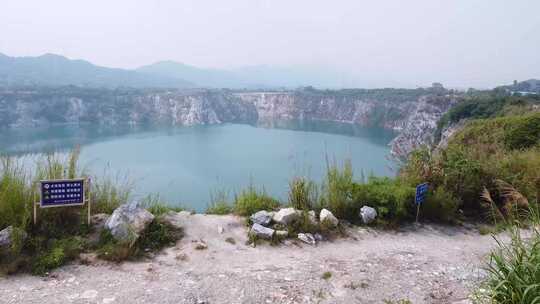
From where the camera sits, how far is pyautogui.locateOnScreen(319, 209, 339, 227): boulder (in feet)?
13.7

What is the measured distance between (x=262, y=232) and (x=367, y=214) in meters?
1.39

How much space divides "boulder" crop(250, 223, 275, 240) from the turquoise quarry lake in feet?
37.8

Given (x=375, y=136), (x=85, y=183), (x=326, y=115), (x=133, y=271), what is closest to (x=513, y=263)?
(x=133, y=271)

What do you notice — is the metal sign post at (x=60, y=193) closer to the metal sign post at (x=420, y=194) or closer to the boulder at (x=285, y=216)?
the boulder at (x=285, y=216)

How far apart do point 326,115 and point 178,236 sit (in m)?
84.4

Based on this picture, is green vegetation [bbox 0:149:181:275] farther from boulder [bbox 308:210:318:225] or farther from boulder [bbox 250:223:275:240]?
boulder [bbox 308:210:318:225]

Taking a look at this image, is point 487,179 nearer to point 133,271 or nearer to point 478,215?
point 478,215

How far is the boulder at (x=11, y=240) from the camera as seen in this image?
3088 millimetres

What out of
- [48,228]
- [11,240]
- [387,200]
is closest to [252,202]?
[387,200]

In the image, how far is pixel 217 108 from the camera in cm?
8606

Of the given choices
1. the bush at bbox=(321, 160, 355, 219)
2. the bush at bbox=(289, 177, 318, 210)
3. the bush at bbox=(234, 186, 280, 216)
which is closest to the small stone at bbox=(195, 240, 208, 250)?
the bush at bbox=(234, 186, 280, 216)

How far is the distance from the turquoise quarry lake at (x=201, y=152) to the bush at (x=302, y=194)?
1067 cm

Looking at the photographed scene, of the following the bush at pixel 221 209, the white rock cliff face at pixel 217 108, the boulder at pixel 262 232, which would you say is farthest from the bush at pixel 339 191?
the white rock cliff face at pixel 217 108

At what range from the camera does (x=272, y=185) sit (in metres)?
24.9
